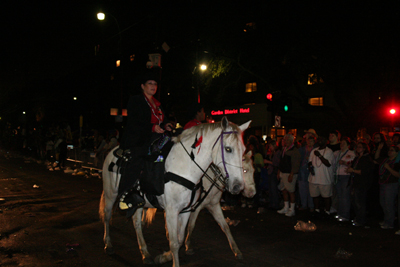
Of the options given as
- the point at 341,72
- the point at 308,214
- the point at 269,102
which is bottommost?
the point at 308,214

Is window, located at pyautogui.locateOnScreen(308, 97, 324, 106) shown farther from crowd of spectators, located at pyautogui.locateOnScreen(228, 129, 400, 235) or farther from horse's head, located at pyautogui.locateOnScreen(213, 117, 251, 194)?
horse's head, located at pyautogui.locateOnScreen(213, 117, 251, 194)

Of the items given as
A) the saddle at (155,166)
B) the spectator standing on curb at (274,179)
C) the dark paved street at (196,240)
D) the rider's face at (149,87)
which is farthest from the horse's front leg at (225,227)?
the spectator standing on curb at (274,179)

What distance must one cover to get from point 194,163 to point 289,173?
526 centimetres

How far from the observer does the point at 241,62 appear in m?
22.2

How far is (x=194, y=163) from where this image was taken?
4.41 m

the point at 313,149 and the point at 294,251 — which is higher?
the point at 313,149

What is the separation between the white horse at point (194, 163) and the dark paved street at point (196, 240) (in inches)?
45.4

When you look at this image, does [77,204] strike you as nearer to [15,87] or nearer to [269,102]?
[269,102]

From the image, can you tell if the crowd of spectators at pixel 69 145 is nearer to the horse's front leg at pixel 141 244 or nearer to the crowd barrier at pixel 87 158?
the crowd barrier at pixel 87 158

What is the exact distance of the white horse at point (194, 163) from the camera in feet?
13.5

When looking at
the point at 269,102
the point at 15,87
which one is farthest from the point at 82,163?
the point at 15,87

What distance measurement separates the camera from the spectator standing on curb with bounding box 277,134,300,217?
8.76 m

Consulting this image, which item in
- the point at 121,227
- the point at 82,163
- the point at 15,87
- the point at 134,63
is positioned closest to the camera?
the point at 121,227

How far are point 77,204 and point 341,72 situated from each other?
15.6 metres
